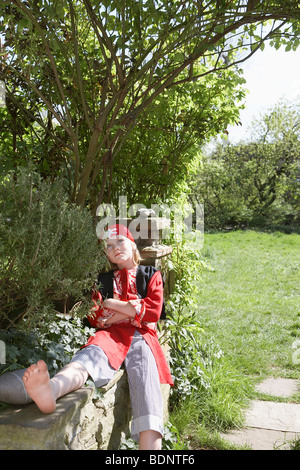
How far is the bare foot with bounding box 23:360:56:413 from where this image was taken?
5.94ft

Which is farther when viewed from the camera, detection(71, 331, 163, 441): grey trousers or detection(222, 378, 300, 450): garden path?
detection(222, 378, 300, 450): garden path

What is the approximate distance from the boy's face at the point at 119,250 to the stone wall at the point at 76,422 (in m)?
0.66

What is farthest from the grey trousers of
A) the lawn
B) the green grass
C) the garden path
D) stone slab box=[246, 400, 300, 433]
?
the lawn

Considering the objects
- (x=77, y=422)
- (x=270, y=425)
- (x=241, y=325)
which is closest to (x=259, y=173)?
(x=241, y=325)

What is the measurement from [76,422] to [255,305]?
504 cm

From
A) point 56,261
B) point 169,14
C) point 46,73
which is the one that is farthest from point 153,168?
point 56,261

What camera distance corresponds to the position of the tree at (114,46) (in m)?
2.70

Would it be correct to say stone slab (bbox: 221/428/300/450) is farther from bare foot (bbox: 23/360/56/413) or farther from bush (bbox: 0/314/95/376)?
bare foot (bbox: 23/360/56/413)

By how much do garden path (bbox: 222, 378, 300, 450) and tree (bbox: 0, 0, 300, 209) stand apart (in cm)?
198

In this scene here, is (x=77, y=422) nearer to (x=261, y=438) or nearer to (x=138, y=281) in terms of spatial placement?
(x=138, y=281)

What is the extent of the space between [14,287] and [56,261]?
24cm

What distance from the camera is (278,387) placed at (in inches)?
160

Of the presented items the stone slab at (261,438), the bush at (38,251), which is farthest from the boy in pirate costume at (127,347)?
the stone slab at (261,438)

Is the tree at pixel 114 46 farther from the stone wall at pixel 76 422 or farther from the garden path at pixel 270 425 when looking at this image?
the garden path at pixel 270 425
